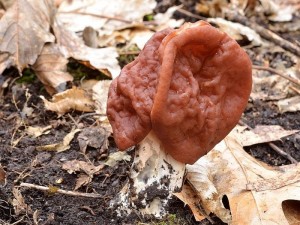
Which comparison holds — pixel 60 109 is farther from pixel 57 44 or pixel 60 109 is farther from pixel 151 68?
pixel 151 68

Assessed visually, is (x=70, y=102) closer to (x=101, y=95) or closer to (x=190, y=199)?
(x=101, y=95)

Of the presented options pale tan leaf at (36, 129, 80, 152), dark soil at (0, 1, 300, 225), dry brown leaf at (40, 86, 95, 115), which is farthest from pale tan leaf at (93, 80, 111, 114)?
pale tan leaf at (36, 129, 80, 152)

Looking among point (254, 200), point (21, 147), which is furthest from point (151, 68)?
point (21, 147)

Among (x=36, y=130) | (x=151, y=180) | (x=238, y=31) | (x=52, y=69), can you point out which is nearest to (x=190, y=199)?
(x=151, y=180)

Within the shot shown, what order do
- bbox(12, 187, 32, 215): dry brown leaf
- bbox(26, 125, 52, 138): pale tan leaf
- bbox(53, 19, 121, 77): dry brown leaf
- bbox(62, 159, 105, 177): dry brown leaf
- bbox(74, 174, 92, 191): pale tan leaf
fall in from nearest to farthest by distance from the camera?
bbox(12, 187, 32, 215): dry brown leaf
bbox(74, 174, 92, 191): pale tan leaf
bbox(62, 159, 105, 177): dry brown leaf
bbox(26, 125, 52, 138): pale tan leaf
bbox(53, 19, 121, 77): dry brown leaf

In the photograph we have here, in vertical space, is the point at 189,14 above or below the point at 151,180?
below

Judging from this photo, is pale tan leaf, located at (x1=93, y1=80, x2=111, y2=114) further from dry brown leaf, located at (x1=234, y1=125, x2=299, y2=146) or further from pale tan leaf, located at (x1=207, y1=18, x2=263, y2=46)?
pale tan leaf, located at (x1=207, y1=18, x2=263, y2=46)
